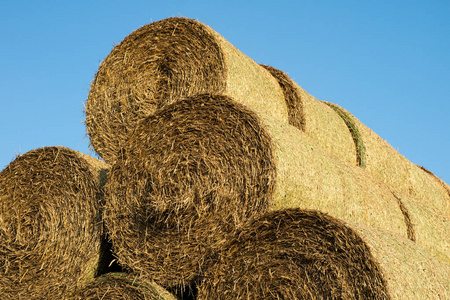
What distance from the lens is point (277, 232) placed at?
3.90m

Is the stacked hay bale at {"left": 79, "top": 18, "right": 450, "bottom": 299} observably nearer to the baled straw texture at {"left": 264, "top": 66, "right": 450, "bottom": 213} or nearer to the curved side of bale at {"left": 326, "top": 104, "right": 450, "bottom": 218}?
the baled straw texture at {"left": 264, "top": 66, "right": 450, "bottom": 213}

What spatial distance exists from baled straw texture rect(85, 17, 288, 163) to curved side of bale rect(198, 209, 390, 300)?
154 centimetres

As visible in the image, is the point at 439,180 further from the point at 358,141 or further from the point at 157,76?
the point at 157,76

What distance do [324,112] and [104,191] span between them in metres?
3.08

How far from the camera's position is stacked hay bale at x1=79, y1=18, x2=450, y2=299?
13.3 feet

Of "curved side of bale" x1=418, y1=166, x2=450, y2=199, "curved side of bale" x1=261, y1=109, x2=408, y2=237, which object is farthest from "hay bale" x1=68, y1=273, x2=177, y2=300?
"curved side of bale" x1=418, y1=166, x2=450, y2=199

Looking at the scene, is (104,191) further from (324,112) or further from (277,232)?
(324,112)

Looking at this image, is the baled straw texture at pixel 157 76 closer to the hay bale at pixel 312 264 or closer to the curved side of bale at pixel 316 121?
the curved side of bale at pixel 316 121

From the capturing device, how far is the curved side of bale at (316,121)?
234 inches

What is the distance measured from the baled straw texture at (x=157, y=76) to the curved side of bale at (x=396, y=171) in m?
1.90

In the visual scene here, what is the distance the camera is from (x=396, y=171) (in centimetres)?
725

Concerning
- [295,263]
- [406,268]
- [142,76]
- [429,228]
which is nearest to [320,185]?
[295,263]

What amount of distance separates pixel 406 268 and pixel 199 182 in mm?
1698

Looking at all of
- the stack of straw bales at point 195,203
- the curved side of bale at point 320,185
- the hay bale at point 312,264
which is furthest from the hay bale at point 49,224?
the curved side of bale at point 320,185
